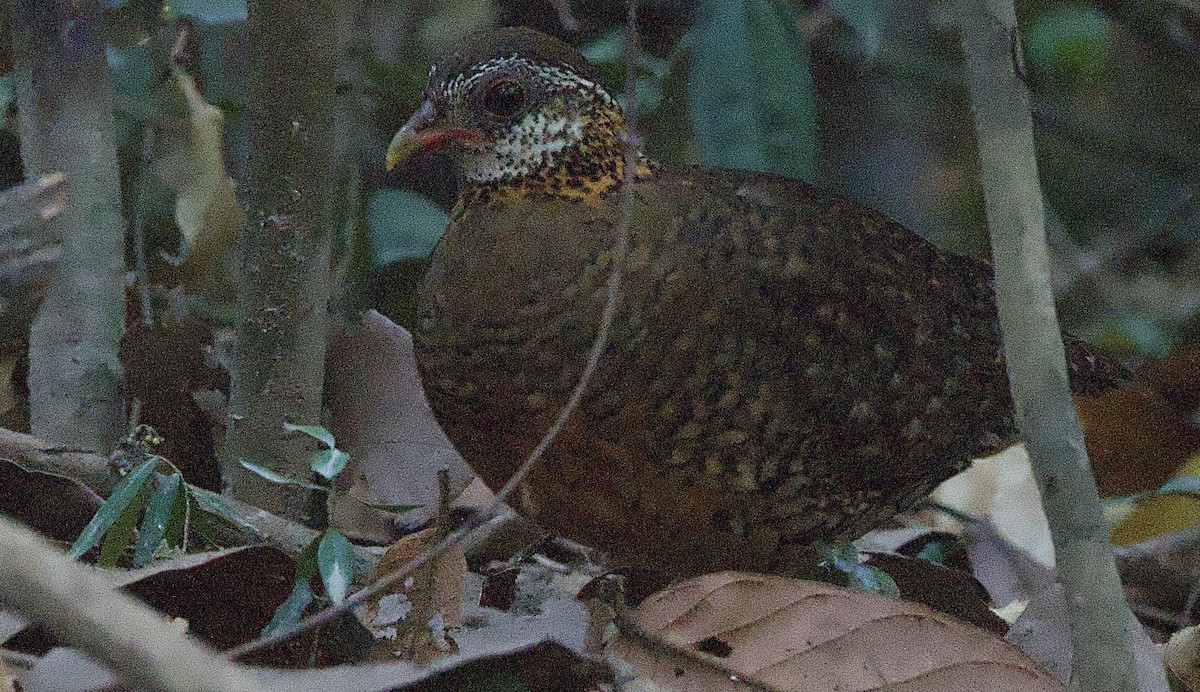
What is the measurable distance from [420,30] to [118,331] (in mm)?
1790

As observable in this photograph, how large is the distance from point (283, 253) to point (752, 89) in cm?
93

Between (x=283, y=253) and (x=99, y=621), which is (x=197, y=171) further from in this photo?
(x=99, y=621)

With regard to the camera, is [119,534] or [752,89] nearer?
[119,534]

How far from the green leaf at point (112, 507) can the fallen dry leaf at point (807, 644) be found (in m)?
0.69

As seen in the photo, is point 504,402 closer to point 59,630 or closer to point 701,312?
point 701,312

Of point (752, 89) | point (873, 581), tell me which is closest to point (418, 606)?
point (873, 581)

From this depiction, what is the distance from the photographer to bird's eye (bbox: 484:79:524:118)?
2582mm

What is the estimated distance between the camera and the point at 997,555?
3.42 meters

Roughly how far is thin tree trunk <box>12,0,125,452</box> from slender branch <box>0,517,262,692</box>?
5.85 ft

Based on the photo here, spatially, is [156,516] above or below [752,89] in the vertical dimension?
below

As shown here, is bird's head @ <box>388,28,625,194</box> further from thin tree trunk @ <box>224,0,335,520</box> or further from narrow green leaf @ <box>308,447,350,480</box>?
narrow green leaf @ <box>308,447,350,480</box>

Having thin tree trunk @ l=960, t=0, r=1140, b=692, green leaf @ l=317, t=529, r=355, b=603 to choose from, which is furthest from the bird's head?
thin tree trunk @ l=960, t=0, r=1140, b=692

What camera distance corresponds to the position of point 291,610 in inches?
85.4

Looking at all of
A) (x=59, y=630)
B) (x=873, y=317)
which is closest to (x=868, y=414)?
(x=873, y=317)
